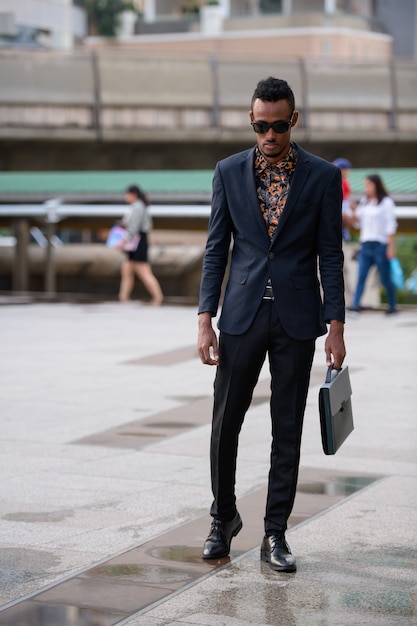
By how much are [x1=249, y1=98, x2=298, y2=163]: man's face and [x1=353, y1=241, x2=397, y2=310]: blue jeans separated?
11.2 metres

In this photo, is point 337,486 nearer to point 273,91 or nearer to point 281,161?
point 281,161

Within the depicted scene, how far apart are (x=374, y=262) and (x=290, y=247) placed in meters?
11.5

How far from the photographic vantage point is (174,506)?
20.5 feet

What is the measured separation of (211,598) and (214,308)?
1178mm

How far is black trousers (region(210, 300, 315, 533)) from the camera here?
17.0ft

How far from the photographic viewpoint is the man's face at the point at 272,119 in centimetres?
503

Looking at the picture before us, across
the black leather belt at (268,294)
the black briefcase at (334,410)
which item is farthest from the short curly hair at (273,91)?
the black briefcase at (334,410)

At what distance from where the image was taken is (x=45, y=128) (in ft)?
91.5

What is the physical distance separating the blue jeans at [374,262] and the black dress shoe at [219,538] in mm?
11158

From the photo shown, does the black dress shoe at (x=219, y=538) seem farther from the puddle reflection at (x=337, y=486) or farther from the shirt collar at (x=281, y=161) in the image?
the shirt collar at (x=281, y=161)

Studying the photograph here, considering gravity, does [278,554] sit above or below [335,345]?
below

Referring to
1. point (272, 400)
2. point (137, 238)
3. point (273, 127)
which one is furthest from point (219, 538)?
point (137, 238)

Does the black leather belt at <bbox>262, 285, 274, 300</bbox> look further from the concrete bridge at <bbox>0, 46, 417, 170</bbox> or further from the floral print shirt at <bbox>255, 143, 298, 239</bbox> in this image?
the concrete bridge at <bbox>0, 46, 417, 170</bbox>

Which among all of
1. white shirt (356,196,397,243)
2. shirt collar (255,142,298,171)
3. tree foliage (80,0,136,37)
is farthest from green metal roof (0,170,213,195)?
tree foliage (80,0,136,37)
